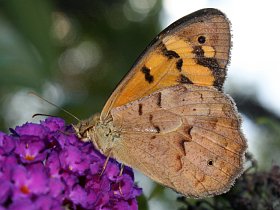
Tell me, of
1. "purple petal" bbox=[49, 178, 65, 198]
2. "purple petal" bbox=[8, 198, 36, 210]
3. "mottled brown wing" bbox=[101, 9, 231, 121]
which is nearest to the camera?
"purple petal" bbox=[8, 198, 36, 210]

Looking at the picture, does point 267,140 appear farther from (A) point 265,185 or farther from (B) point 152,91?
(B) point 152,91

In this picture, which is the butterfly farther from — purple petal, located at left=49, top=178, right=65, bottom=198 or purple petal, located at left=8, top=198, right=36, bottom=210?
purple petal, located at left=8, top=198, right=36, bottom=210

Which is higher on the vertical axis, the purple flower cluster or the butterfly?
the butterfly

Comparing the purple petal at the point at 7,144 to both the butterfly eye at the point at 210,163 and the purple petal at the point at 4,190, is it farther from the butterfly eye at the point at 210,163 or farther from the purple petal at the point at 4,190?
the butterfly eye at the point at 210,163

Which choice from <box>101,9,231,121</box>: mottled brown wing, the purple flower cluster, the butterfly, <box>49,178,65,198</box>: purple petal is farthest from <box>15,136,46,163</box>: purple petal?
<box>101,9,231,121</box>: mottled brown wing

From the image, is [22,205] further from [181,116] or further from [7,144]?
[181,116]

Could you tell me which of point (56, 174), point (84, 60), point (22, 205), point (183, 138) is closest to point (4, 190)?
point (22, 205)

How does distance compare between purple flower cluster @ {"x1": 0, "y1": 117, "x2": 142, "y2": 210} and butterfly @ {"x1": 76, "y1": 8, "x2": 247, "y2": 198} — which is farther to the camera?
butterfly @ {"x1": 76, "y1": 8, "x2": 247, "y2": 198}
